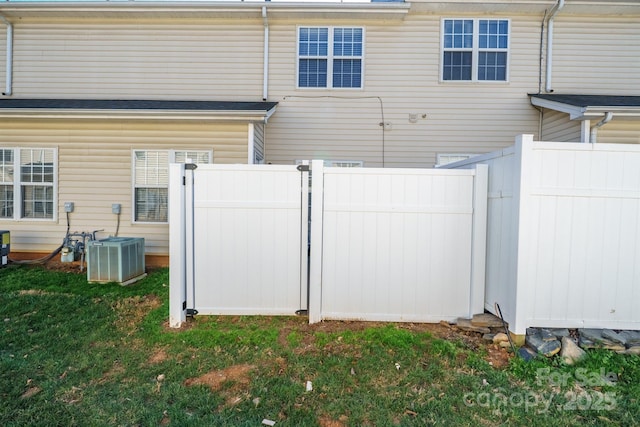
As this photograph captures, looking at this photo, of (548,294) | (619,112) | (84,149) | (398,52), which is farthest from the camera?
(398,52)

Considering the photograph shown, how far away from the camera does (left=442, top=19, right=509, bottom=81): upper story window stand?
7.77 metres

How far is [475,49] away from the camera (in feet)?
25.5

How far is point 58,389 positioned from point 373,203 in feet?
10.5

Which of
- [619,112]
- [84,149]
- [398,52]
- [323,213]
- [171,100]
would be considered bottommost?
[323,213]

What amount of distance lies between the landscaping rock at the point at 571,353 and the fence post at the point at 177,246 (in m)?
3.76

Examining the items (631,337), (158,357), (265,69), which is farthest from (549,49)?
(158,357)

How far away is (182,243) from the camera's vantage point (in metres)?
3.79

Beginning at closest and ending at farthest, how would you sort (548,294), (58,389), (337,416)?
(337,416)
(58,389)
(548,294)

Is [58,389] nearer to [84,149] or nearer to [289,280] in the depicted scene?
[289,280]

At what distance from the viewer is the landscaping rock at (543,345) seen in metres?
3.13

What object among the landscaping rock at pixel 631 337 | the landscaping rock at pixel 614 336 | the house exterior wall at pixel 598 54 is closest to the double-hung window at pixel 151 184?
the landscaping rock at pixel 614 336

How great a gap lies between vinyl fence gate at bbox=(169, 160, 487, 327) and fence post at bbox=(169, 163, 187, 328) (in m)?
0.01

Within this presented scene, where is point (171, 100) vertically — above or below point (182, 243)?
above

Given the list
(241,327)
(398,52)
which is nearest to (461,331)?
(241,327)
